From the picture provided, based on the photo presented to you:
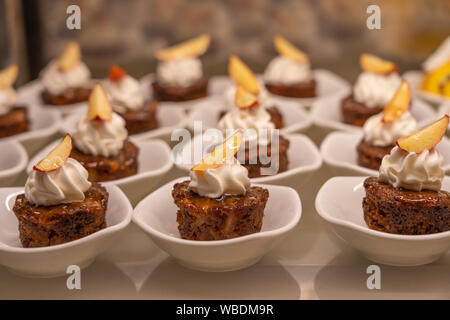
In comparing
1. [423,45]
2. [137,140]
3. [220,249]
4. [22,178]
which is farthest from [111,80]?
[423,45]

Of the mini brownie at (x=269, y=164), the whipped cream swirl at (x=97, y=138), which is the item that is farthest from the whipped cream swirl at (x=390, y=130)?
the whipped cream swirl at (x=97, y=138)

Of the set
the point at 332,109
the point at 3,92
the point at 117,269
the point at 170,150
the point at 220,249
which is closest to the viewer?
the point at 220,249

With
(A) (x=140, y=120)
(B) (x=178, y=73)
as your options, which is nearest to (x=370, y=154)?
(A) (x=140, y=120)

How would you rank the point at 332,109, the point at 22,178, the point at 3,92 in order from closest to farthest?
the point at 22,178 < the point at 3,92 < the point at 332,109

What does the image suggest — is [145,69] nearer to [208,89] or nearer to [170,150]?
[208,89]

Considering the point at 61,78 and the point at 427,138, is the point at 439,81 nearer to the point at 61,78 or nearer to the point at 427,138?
the point at 427,138

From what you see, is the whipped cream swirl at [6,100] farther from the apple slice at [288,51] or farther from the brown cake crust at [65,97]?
the apple slice at [288,51]
